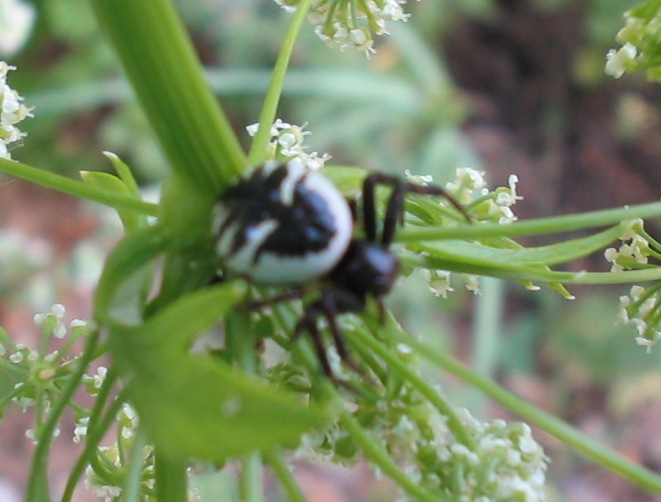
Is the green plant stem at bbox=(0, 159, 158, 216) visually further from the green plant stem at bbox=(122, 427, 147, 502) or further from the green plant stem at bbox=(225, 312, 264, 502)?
the green plant stem at bbox=(122, 427, 147, 502)

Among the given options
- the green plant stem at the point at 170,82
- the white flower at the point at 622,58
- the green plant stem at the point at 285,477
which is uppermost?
the white flower at the point at 622,58

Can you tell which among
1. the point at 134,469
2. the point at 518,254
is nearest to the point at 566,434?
the point at 518,254

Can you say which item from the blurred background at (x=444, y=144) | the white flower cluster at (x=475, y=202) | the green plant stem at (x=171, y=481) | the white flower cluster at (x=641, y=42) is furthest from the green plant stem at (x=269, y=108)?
the blurred background at (x=444, y=144)

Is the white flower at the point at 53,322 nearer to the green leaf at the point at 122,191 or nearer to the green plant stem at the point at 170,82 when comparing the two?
the green leaf at the point at 122,191

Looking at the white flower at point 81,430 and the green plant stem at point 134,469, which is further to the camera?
the white flower at point 81,430

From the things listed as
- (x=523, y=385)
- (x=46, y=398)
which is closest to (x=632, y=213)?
(x=46, y=398)

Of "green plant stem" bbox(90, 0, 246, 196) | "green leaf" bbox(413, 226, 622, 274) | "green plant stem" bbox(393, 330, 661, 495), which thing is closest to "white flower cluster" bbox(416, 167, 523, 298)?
"green leaf" bbox(413, 226, 622, 274)
